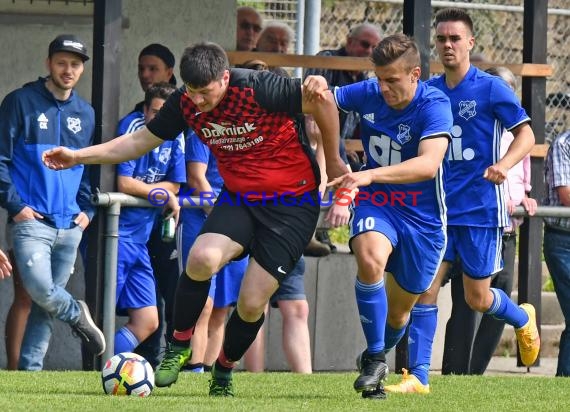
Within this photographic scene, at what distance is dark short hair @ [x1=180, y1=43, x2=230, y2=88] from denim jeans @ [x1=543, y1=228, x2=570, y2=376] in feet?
13.3

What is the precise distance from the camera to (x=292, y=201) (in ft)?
26.5

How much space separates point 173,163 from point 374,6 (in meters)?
6.35

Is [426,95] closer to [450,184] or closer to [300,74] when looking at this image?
[450,184]

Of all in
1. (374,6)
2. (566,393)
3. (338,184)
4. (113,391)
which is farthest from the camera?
(374,6)

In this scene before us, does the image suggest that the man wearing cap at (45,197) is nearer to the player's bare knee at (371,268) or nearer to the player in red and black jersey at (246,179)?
the player in red and black jersey at (246,179)

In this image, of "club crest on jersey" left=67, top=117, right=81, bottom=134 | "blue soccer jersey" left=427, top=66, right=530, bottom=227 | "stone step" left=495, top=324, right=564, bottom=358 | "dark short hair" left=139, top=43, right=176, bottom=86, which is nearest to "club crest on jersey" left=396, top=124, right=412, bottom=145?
"blue soccer jersey" left=427, top=66, right=530, bottom=227

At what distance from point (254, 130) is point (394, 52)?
916mm

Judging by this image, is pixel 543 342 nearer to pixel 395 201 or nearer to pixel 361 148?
pixel 361 148

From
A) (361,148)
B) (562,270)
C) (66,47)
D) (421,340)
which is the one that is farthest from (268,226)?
(562,270)

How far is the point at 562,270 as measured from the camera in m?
10.8

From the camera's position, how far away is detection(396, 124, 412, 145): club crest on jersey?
8.36 m

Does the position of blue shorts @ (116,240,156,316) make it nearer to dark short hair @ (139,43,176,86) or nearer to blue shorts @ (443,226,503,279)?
dark short hair @ (139,43,176,86)

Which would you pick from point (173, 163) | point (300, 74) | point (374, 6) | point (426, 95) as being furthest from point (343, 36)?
point (426, 95)

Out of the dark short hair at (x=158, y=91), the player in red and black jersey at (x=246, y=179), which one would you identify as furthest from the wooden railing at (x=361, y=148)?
the player in red and black jersey at (x=246, y=179)
